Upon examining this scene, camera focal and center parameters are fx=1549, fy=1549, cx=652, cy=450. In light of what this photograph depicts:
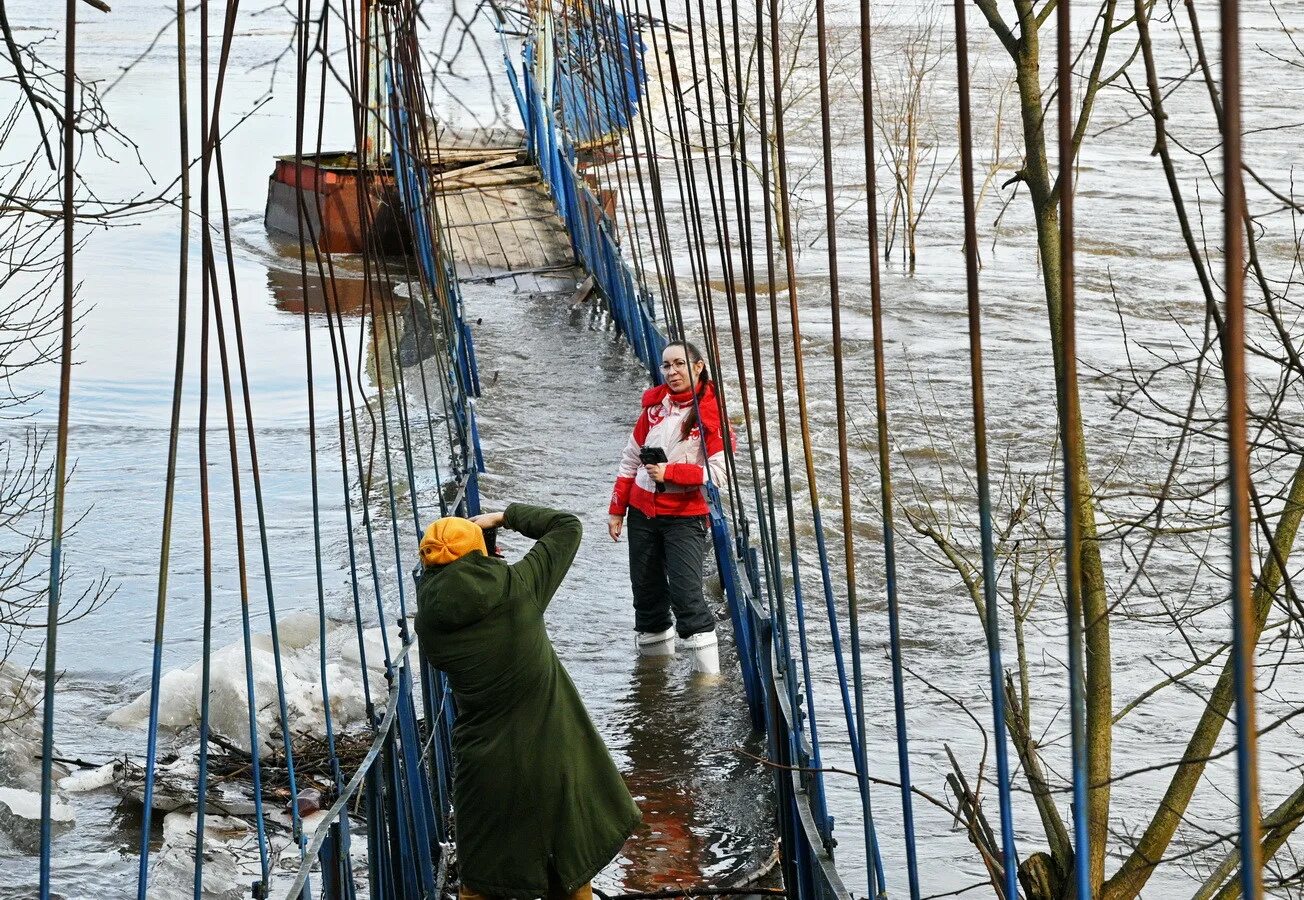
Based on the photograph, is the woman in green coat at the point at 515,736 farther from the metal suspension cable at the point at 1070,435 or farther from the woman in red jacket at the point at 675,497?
the metal suspension cable at the point at 1070,435

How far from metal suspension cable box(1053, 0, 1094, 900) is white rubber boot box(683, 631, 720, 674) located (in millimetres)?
5318

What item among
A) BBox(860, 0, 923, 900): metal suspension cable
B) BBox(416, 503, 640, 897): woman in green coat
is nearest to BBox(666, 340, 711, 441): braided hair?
BBox(416, 503, 640, 897): woman in green coat

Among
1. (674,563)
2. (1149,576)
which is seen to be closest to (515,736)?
(1149,576)

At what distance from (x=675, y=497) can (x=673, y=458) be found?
0.18 meters

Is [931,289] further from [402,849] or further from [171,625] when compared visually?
[402,849]

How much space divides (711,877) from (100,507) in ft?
28.8

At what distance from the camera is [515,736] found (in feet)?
14.1

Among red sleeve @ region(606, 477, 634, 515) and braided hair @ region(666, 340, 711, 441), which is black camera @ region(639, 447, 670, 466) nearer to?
braided hair @ region(666, 340, 711, 441)

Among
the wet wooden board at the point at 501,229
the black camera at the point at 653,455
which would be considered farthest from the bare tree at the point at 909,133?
the black camera at the point at 653,455

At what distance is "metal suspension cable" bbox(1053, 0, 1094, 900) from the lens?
5.22 ft

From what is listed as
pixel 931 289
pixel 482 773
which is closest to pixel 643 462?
pixel 482 773

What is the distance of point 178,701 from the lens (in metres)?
7.86

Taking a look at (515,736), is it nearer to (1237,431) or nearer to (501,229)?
(1237,431)

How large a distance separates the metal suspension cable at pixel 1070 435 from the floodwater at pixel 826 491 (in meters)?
1.65
